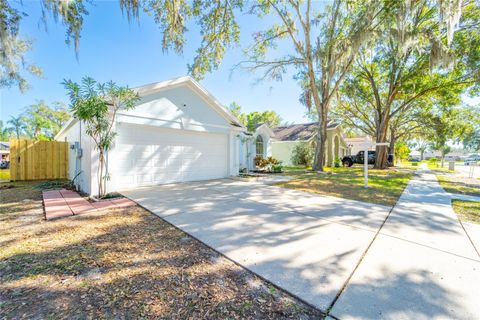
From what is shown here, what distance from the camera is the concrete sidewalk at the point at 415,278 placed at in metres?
1.74

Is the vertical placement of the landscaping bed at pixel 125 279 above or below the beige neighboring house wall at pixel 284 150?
below

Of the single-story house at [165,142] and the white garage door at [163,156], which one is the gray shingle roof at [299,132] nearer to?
the single-story house at [165,142]

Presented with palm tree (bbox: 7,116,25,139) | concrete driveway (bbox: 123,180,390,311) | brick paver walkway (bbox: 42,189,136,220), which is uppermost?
palm tree (bbox: 7,116,25,139)

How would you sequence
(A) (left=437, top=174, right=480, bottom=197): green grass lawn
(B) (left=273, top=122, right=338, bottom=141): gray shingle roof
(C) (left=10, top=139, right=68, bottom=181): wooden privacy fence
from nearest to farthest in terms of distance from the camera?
(A) (left=437, top=174, right=480, bottom=197): green grass lawn < (C) (left=10, top=139, right=68, bottom=181): wooden privacy fence < (B) (left=273, top=122, right=338, bottom=141): gray shingle roof

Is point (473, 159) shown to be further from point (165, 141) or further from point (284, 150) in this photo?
point (165, 141)

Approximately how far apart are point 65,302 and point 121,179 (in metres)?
5.65

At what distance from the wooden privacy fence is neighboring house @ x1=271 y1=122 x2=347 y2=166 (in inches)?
639

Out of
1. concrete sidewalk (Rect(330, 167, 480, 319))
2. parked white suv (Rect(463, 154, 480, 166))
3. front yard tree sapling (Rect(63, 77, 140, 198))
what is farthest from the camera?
parked white suv (Rect(463, 154, 480, 166))

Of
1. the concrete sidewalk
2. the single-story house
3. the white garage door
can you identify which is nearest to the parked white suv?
the concrete sidewalk

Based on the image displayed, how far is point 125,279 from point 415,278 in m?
3.23

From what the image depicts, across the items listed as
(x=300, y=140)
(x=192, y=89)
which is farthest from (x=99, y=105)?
(x=300, y=140)

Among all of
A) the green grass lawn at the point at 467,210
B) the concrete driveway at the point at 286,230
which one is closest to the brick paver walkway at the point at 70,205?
the concrete driveway at the point at 286,230

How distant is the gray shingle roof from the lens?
20.4 metres

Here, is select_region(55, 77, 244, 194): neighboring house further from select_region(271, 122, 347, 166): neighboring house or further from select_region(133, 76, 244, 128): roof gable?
select_region(271, 122, 347, 166): neighboring house
